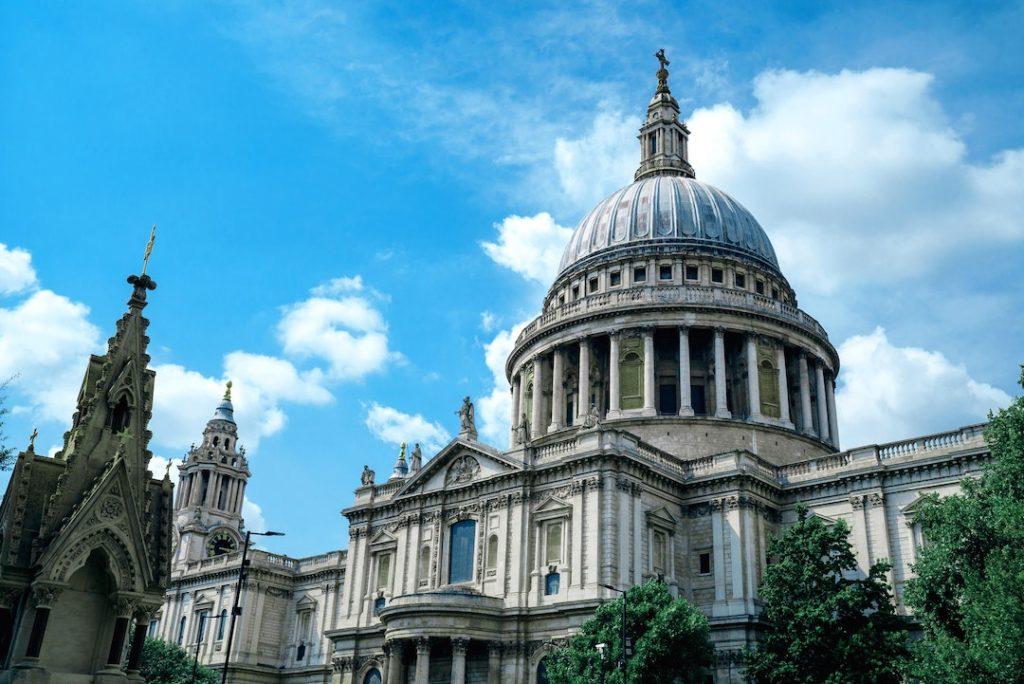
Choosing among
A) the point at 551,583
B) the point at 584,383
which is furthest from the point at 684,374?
the point at 551,583

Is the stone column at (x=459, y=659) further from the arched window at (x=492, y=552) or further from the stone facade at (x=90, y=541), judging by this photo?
the stone facade at (x=90, y=541)

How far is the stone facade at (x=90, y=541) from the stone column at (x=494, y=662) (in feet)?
90.6

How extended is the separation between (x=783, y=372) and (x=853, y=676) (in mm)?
29271

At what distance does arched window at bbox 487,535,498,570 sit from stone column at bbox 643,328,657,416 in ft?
50.7

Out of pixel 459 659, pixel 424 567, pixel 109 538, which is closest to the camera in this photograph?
pixel 109 538

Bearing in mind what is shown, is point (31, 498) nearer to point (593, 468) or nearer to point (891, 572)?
point (593, 468)

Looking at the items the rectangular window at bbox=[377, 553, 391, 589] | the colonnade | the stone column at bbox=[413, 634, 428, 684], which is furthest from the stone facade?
the colonnade

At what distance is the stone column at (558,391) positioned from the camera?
66.8m

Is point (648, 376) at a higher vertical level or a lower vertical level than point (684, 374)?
lower

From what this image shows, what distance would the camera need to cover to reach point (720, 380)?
63.2 meters

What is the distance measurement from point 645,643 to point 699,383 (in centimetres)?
2967

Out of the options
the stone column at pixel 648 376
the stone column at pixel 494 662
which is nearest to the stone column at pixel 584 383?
the stone column at pixel 648 376

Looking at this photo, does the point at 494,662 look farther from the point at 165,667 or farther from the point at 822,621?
the point at 165,667

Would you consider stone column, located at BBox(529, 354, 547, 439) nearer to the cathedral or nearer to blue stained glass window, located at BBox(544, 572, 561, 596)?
the cathedral
